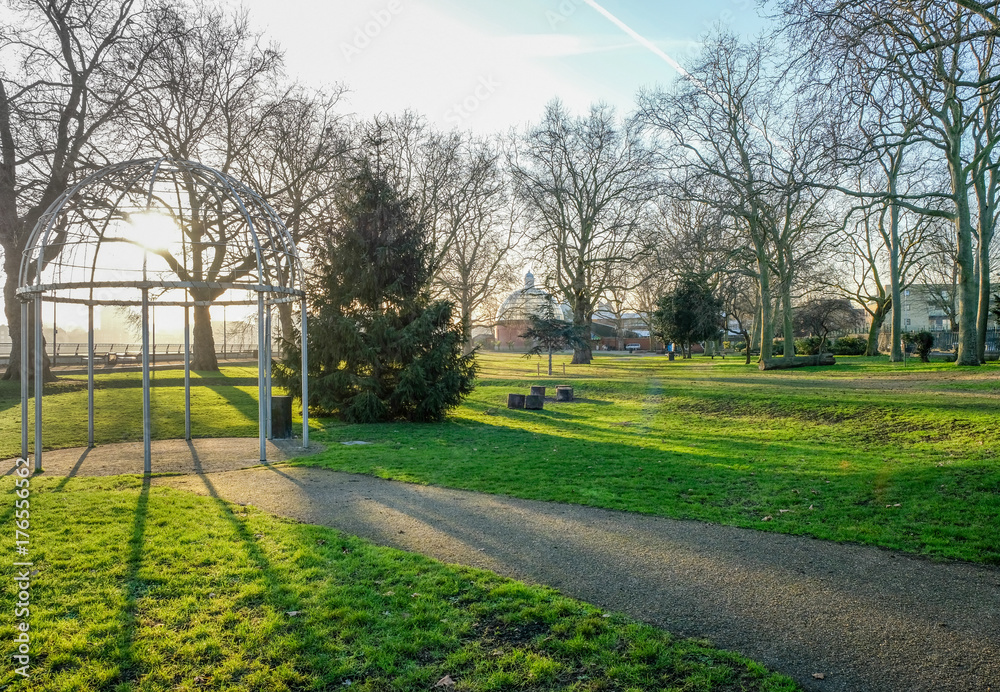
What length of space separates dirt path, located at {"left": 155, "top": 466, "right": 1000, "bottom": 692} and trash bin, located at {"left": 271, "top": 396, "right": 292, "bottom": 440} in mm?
5192

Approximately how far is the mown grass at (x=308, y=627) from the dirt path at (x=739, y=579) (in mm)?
375

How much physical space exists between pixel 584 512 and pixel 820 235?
34399 millimetres

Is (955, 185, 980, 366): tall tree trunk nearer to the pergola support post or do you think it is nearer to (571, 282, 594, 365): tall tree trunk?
(571, 282, 594, 365): tall tree trunk

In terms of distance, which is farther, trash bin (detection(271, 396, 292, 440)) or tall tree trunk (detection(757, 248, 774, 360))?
tall tree trunk (detection(757, 248, 774, 360))

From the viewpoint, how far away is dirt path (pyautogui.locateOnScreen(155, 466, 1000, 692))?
3.71 m

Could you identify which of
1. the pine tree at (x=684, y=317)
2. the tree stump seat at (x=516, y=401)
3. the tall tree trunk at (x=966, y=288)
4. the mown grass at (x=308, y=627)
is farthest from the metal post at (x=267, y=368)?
the pine tree at (x=684, y=317)

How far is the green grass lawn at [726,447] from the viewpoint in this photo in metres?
7.02

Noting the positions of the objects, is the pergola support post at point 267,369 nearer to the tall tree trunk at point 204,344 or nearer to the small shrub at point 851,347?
the tall tree trunk at point 204,344

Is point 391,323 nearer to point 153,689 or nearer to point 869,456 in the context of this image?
point 869,456

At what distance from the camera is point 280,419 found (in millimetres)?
12797

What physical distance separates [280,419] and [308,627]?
9389mm

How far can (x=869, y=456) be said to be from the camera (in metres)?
10.3

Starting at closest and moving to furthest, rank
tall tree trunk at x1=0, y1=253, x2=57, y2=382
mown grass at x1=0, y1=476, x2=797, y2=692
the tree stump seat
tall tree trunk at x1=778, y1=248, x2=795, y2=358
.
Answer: mown grass at x1=0, y1=476, x2=797, y2=692, the tree stump seat, tall tree trunk at x1=0, y1=253, x2=57, y2=382, tall tree trunk at x1=778, y1=248, x2=795, y2=358

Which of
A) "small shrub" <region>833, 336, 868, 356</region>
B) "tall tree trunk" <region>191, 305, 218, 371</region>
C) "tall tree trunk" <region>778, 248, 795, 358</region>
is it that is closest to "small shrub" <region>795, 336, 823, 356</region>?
"small shrub" <region>833, 336, 868, 356</region>
